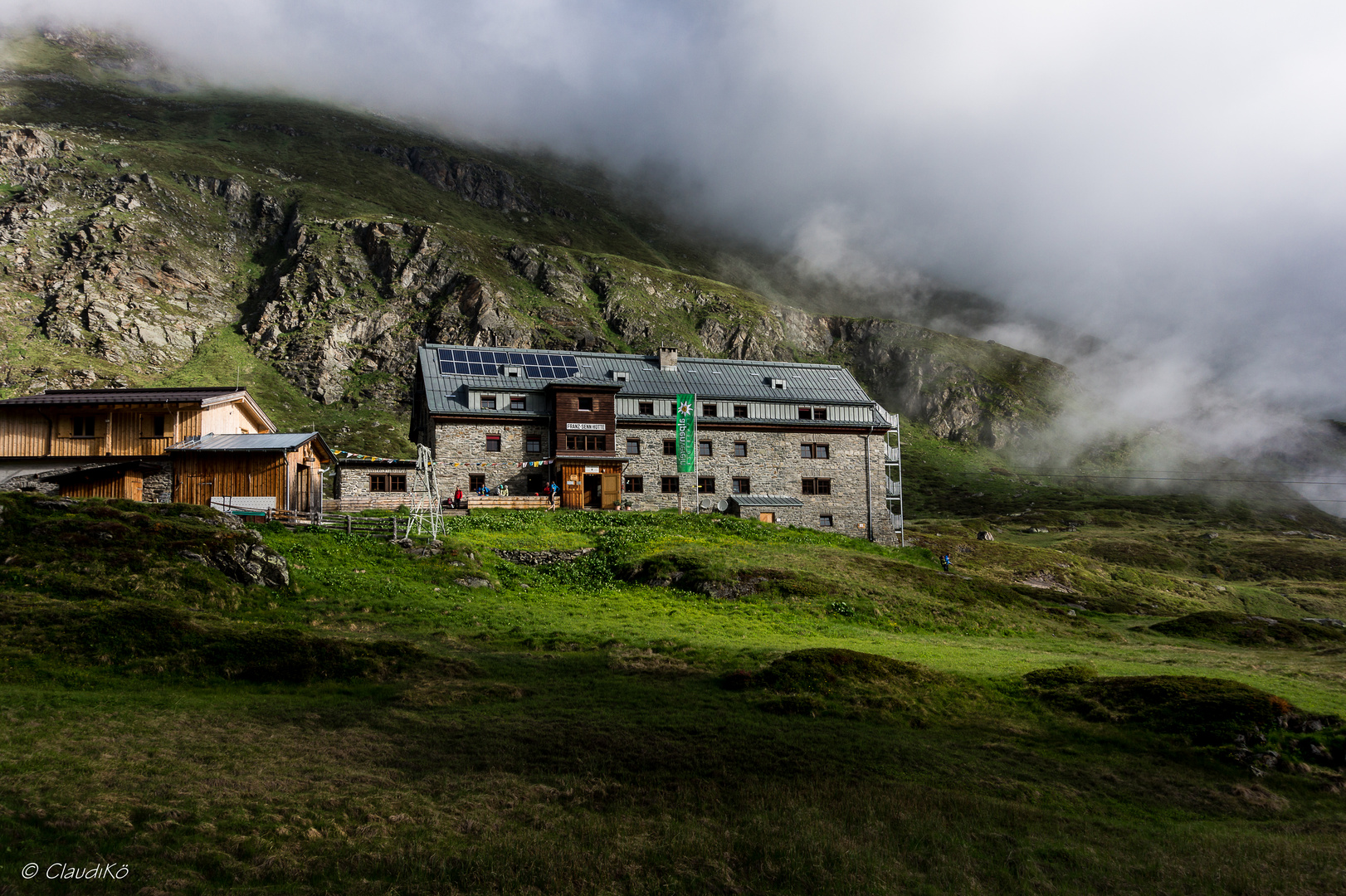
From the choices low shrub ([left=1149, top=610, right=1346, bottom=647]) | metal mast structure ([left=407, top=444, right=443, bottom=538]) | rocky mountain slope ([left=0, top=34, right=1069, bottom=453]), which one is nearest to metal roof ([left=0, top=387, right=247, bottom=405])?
metal mast structure ([left=407, top=444, right=443, bottom=538])

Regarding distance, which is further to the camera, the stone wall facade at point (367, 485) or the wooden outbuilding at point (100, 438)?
the stone wall facade at point (367, 485)

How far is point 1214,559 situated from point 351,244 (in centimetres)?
18525

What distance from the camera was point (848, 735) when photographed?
17.9 metres

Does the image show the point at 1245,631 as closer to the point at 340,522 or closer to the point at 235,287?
the point at 340,522

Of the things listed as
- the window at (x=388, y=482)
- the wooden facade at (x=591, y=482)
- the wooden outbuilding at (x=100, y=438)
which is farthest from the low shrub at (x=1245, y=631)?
the wooden outbuilding at (x=100, y=438)

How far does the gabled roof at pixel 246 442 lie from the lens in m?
44.6

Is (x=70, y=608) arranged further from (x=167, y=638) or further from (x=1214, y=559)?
(x=1214, y=559)

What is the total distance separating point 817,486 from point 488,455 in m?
27.9

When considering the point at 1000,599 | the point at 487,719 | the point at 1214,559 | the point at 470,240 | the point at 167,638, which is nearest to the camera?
the point at 487,719

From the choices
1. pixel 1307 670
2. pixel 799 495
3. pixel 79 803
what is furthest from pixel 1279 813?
pixel 799 495

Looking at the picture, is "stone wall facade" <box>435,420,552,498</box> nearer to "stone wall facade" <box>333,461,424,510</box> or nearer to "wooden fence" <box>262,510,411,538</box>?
"stone wall facade" <box>333,461,424,510</box>

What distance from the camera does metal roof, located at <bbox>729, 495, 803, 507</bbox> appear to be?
6072 centimetres

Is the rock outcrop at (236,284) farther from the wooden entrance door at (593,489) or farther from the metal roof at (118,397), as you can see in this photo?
the wooden entrance door at (593,489)

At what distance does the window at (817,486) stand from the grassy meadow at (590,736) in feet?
90.5
